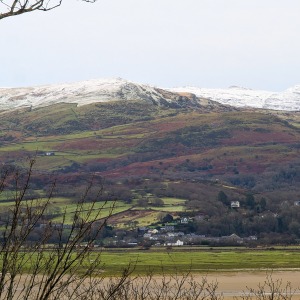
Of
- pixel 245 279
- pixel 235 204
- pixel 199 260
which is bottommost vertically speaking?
pixel 235 204

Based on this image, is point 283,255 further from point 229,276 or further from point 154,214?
point 154,214

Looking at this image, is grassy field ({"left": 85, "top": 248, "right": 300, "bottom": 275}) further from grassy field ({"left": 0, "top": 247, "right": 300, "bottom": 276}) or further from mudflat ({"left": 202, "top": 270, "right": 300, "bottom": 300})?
mudflat ({"left": 202, "top": 270, "right": 300, "bottom": 300})

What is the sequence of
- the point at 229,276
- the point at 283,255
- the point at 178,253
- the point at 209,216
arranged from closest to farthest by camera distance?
the point at 229,276
the point at 283,255
the point at 178,253
the point at 209,216

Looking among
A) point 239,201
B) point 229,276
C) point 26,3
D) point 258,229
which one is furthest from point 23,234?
point 239,201

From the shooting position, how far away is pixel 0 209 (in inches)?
4232

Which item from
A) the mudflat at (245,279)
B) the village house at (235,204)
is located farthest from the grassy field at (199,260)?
the village house at (235,204)

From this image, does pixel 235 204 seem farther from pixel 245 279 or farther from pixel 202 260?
pixel 245 279

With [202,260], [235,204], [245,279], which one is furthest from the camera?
[235,204]

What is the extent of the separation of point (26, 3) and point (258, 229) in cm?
12477

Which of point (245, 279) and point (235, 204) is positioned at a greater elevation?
point (245, 279)

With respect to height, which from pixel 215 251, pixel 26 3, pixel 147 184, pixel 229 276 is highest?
pixel 26 3

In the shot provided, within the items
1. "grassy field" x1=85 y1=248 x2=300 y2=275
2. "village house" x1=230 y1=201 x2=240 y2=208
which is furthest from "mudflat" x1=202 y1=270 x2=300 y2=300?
"village house" x1=230 y1=201 x2=240 y2=208

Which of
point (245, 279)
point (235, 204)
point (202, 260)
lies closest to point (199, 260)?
point (202, 260)

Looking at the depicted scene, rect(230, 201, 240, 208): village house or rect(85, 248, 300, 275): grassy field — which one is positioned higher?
rect(85, 248, 300, 275): grassy field
